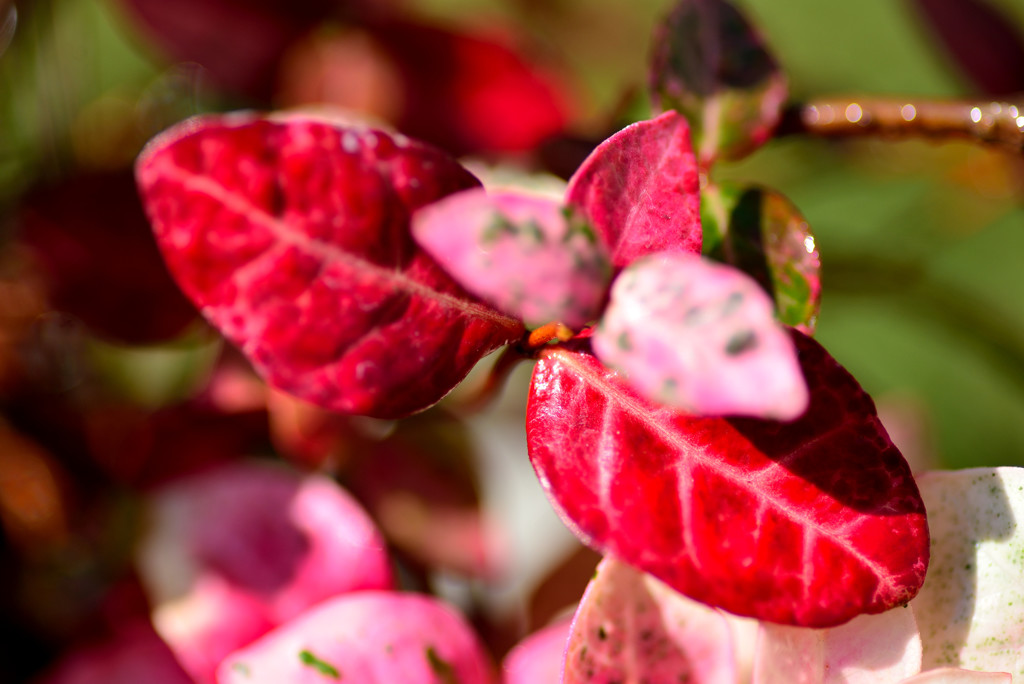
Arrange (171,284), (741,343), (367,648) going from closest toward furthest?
(741,343) < (367,648) < (171,284)

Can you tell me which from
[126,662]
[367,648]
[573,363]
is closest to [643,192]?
[573,363]

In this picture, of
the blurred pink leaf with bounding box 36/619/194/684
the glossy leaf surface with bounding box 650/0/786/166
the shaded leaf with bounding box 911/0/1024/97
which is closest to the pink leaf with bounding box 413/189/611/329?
the glossy leaf surface with bounding box 650/0/786/166

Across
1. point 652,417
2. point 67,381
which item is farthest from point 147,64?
point 652,417

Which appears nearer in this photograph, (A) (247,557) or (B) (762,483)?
(B) (762,483)

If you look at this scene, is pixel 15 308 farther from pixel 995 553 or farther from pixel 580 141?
pixel 995 553

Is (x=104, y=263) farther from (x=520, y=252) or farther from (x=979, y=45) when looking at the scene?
(x=979, y=45)

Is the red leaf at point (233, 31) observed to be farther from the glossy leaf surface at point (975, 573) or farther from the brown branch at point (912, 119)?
the glossy leaf surface at point (975, 573)

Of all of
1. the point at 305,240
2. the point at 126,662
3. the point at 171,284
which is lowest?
the point at 126,662

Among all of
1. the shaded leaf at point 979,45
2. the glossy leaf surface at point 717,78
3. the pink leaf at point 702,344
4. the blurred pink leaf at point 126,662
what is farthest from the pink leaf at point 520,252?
the shaded leaf at point 979,45
